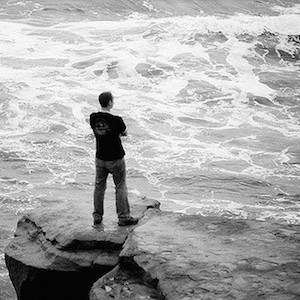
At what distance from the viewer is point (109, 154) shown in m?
5.84

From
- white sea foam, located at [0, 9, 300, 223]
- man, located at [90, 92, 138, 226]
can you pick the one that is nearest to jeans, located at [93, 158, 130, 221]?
man, located at [90, 92, 138, 226]

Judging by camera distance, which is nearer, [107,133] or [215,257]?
[215,257]

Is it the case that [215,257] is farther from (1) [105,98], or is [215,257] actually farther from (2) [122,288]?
(1) [105,98]

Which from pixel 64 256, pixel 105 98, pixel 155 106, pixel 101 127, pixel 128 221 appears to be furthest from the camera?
pixel 155 106

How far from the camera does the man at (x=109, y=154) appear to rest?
18.6ft

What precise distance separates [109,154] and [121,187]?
434 mm

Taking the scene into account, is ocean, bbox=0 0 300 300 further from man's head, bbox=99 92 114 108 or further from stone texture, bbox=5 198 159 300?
man's head, bbox=99 92 114 108

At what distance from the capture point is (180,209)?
10.4 m

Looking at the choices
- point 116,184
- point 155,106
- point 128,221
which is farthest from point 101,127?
point 155,106

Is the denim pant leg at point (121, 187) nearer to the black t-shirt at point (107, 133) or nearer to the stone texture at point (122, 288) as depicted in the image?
the black t-shirt at point (107, 133)

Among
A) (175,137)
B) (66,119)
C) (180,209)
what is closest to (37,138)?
(66,119)

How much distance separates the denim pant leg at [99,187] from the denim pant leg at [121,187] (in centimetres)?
11

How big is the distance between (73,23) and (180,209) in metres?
16.0

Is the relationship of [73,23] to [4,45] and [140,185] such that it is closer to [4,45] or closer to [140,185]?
[4,45]
